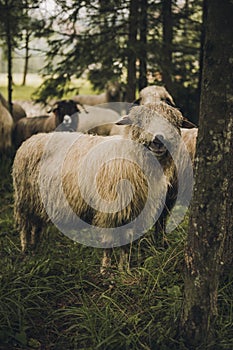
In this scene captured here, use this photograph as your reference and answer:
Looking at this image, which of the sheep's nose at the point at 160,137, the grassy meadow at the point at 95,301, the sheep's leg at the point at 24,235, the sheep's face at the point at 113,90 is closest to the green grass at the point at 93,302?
the grassy meadow at the point at 95,301

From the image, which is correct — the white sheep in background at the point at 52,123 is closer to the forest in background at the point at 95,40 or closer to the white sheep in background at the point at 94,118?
the white sheep in background at the point at 94,118

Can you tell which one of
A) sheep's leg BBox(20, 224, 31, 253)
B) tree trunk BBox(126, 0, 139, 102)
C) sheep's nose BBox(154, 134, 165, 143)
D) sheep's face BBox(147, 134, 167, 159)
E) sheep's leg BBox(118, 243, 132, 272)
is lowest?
sheep's leg BBox(20, 224, 31, 253)

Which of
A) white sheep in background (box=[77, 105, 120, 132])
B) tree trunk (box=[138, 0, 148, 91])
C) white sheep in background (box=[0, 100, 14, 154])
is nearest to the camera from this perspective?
tree trunk (box=[138, 0, 148, 91])

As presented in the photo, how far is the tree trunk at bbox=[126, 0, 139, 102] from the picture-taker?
25.0 feet

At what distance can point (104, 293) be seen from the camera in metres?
3.79

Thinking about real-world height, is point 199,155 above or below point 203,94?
below

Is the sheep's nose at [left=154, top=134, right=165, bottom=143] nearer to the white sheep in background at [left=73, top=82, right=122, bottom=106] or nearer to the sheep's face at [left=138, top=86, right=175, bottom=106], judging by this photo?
the sheep's face at [left=138, top=86, right=175, bottom=106]

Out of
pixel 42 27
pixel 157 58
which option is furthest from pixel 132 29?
pixel 42 27

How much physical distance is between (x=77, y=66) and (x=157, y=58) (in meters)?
1.37

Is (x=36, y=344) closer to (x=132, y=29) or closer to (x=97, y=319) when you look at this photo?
(x=97, y=319)

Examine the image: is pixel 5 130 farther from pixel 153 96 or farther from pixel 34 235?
pixel 34 235

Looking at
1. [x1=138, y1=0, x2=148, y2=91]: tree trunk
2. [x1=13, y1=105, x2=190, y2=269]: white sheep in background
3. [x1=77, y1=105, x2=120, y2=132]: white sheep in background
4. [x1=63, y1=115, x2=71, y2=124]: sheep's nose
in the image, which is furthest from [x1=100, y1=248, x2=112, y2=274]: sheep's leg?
[x1=77, y1=105, x2=120, y2=132]: white sheep in background

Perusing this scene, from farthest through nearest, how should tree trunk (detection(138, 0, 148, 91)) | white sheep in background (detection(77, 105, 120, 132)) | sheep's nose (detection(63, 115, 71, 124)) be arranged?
white sheep in background (detection(77, 105, 120, 132)) < sheep's nose (detection(63, 115, 71, 124)) < tree trunk (detection(138, 0, 148, 91))

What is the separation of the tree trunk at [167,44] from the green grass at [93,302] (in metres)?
4.30
